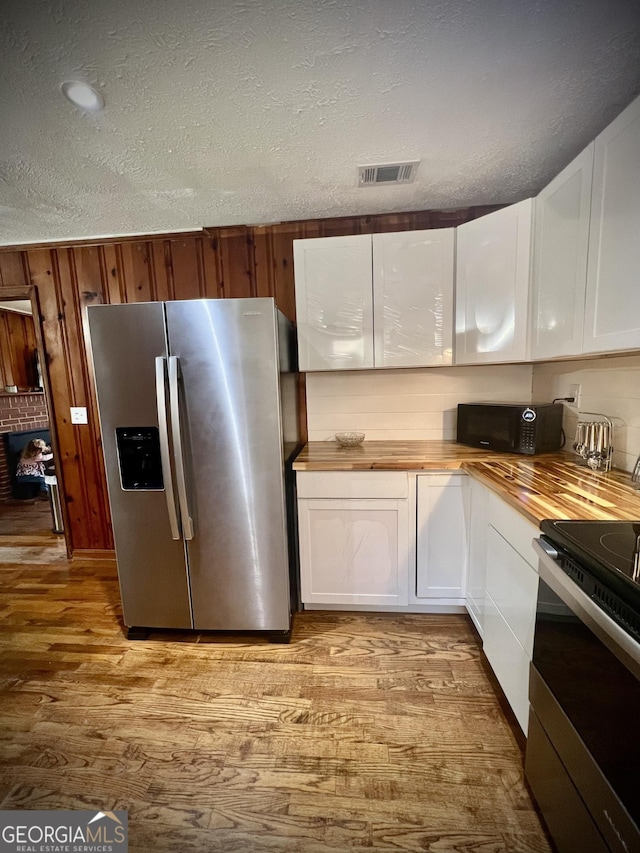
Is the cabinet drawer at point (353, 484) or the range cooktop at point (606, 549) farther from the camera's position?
the cabinet drawer at point (353, 484)

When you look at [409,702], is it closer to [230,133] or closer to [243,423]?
[243,423]

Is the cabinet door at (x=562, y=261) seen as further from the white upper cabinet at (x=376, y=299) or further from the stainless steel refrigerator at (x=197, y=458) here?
the stainless steel refrigerator at (x=197, y=458)

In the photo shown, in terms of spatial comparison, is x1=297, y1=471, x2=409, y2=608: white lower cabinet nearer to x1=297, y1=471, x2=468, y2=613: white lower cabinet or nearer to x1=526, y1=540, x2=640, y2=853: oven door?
x1=297, y1=471, x2=468, y2=613: white lower cabinet

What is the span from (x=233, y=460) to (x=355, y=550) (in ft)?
2.76

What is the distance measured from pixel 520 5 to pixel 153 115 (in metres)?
1.25

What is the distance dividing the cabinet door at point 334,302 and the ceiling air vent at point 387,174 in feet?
0.85

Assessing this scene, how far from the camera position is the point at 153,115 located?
129cm

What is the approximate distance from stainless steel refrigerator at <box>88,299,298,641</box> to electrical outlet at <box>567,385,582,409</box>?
157 centimetres

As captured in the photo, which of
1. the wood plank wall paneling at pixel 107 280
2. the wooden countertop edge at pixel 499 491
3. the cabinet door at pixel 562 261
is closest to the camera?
the wooden countertop edge at pixel 499 491

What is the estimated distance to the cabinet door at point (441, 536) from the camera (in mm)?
1776

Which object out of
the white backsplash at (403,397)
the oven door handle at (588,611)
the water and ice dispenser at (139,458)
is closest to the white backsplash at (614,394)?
the white backsplash at (403,397)

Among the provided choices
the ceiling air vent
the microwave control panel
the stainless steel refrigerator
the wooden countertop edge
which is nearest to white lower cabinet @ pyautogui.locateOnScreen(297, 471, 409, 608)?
the stainless steel refrigerator

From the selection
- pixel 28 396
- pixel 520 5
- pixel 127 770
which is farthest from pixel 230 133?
pixel 28 396

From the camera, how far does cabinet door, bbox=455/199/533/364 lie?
5.54 feet
